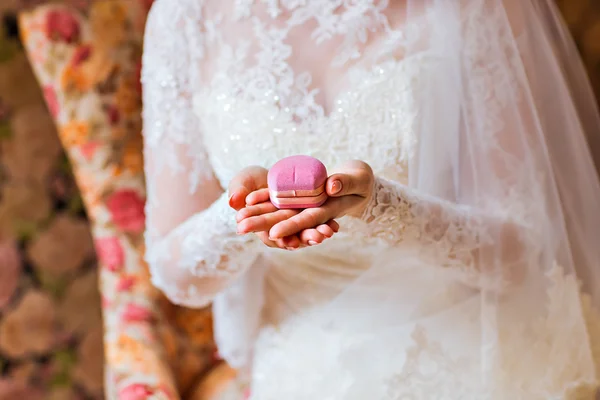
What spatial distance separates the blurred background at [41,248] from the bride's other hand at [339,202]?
0.89 m

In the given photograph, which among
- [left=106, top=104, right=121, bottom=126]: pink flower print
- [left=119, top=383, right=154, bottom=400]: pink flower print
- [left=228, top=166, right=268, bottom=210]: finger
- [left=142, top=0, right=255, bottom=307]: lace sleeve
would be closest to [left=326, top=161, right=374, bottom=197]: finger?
[left=228, top=166, right=268, bottom=210]: finger

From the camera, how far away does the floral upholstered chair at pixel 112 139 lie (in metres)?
1.15

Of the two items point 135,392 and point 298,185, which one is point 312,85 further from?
point 135,392

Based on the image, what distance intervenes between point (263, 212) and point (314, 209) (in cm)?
6

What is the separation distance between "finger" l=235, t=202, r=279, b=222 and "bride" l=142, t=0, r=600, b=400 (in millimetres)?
162

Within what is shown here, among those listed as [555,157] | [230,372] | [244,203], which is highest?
[244,203]

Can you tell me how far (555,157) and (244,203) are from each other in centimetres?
Result: 52

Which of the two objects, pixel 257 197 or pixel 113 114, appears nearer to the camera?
pixel 257 197

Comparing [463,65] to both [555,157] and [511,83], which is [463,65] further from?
[555,157]

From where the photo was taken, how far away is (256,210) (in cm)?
66

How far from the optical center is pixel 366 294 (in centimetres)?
95

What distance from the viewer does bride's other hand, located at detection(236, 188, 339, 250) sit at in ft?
2.04

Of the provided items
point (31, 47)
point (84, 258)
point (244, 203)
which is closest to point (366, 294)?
point (244, 203)

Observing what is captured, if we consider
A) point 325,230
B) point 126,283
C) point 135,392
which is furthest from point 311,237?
point 126,283
